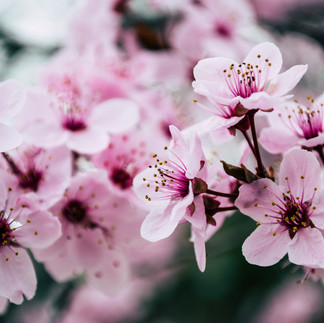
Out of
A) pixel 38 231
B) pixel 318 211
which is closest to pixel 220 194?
pixel 318 211

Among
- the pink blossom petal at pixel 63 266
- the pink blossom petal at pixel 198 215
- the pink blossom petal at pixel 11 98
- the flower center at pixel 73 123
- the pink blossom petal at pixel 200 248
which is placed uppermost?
the pink blossom petal at pixel 11 98

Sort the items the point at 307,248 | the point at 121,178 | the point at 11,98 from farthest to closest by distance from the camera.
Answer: the point at 121,178 → the point at 11,98 → the point at 307,248

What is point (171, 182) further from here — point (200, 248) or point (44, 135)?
point (44, 135)

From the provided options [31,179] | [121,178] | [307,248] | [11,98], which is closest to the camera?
[307,248]

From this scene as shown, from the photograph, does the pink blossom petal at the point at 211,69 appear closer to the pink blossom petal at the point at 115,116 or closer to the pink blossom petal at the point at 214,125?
the pink blossom petal at the point at 214,125

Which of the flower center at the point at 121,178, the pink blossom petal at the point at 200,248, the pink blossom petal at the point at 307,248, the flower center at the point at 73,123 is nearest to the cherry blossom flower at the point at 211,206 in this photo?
the pink blossom petal at the point at 200,248

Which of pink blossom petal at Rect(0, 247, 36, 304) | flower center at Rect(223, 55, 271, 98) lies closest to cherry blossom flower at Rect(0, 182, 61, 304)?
pink blossom petal at Rect(0, 247, 36, 304)
